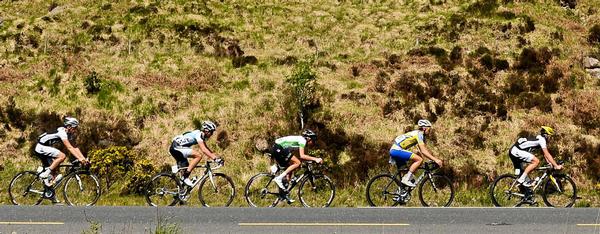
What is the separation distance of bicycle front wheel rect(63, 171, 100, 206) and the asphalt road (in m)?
1.61

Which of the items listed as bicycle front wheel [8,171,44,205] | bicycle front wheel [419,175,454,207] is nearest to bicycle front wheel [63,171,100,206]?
bicycle front wheel [8,171,44,205]

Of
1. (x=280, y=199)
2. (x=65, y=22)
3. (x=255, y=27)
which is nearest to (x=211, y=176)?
(x=280, y=199)

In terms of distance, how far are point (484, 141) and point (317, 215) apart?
553 inches

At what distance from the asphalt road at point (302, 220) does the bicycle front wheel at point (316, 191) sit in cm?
144

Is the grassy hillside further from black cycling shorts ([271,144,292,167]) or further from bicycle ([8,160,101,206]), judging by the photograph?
black cycling shorts ([271,144,292,167])

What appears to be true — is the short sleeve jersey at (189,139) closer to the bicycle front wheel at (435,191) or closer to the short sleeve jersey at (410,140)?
the short sleeve jersey at (410,140)

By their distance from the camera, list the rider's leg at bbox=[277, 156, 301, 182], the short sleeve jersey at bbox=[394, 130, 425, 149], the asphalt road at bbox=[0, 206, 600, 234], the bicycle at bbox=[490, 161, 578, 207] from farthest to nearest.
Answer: the bicycle at bbox=[490, 161, 578, 207] < the short sleeve jersey at bbox=[394, 130, 425, 149] < the rider's leg at bbox=[277, 156, 301, 182] < the asphalt road at bbox=[0, 206, 600, 234]

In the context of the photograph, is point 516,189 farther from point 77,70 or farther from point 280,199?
point 77,70

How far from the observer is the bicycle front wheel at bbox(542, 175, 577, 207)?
12.5 m

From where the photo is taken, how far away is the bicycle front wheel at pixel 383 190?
12.3 m

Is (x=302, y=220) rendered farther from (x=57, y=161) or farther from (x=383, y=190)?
(x=57, y=161)

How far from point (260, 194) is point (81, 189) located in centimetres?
386

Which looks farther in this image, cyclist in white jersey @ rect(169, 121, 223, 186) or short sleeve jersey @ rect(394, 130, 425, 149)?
short sleeve jersey @ rect(394, 130, 425, 149)

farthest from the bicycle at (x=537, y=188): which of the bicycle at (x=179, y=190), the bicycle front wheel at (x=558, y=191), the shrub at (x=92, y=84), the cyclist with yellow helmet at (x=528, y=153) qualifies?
the shrub at (x=92, y=84)
